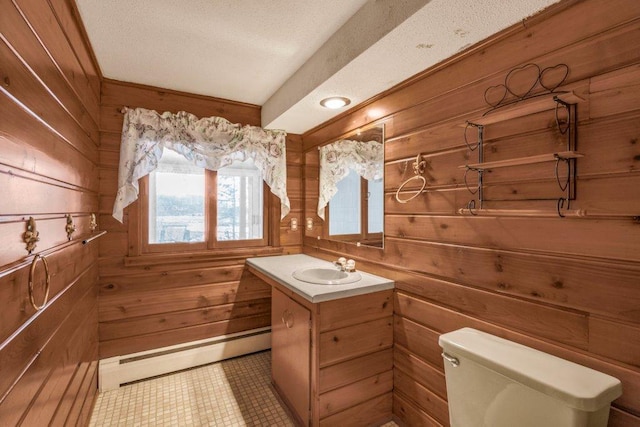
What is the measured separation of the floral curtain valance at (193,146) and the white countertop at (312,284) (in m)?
0.58

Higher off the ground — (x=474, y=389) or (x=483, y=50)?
(x=483, y=50)

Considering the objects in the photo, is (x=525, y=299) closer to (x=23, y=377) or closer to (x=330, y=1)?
(x=330, y=1)

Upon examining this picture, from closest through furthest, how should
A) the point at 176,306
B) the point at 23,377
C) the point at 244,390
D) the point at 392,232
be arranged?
the point at 23,377 < the point at 392,232 < the point at 244,390 < the point at 176,306

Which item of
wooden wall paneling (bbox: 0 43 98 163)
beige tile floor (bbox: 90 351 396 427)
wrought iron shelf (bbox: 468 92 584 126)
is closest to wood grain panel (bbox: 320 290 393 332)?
beige tile floor (bbox: 90 351 396 427)

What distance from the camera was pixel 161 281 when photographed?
7.80 feet

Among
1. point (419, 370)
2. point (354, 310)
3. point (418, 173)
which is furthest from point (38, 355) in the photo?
point (418, 173)

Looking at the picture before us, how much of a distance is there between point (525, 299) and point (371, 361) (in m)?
0.92

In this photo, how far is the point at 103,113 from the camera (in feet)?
7.18

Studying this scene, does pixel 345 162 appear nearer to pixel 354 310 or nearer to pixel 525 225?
pixel 354 310

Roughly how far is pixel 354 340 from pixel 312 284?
391 millimetres

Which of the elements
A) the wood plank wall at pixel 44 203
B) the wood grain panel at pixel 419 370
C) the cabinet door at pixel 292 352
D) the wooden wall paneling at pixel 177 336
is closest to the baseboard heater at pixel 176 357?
the wooden wall paneling at pixel 177 336

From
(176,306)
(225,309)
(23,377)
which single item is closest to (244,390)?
(225,309)

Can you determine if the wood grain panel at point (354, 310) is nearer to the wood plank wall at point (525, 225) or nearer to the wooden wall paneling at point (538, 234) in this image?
the wood plank wall at point (525, 225)

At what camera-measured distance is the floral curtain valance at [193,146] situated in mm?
2193
